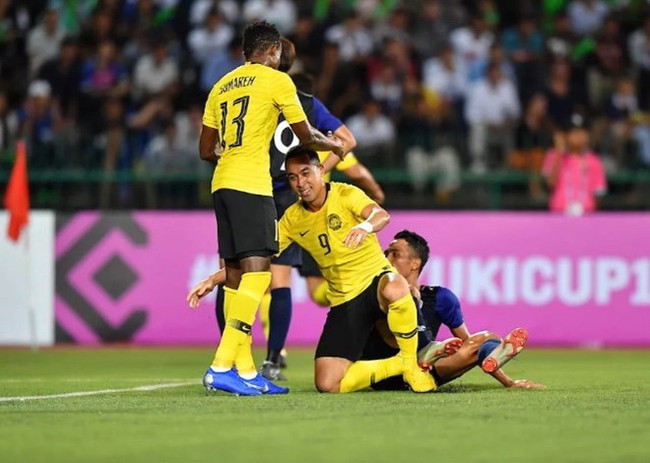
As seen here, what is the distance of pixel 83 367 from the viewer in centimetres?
1180

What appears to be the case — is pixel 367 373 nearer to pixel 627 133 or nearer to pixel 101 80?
pixel 627 133

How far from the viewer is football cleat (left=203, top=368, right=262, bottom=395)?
8.07 m

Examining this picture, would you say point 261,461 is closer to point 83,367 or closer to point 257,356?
point 83,367

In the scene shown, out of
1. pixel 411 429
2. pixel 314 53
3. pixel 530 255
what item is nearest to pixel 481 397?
pixel 411 429

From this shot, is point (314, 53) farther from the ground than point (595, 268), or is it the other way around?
point (314, 53)

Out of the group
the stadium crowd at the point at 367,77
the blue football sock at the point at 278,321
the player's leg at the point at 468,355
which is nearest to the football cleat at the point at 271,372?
the blue football sock at the point at 278,321

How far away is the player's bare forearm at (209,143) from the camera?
8383 mm

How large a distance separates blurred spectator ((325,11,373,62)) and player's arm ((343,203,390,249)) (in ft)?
32.4

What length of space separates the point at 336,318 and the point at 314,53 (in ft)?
31.6

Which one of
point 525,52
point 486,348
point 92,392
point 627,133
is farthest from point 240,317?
point 525,52

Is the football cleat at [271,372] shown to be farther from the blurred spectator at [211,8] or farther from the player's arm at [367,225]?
the blurred spectator at [211,8]

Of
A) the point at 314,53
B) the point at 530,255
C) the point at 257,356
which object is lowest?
the point at 257,356

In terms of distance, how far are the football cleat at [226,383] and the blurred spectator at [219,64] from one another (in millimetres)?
10030

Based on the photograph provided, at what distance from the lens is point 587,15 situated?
18656 mm
